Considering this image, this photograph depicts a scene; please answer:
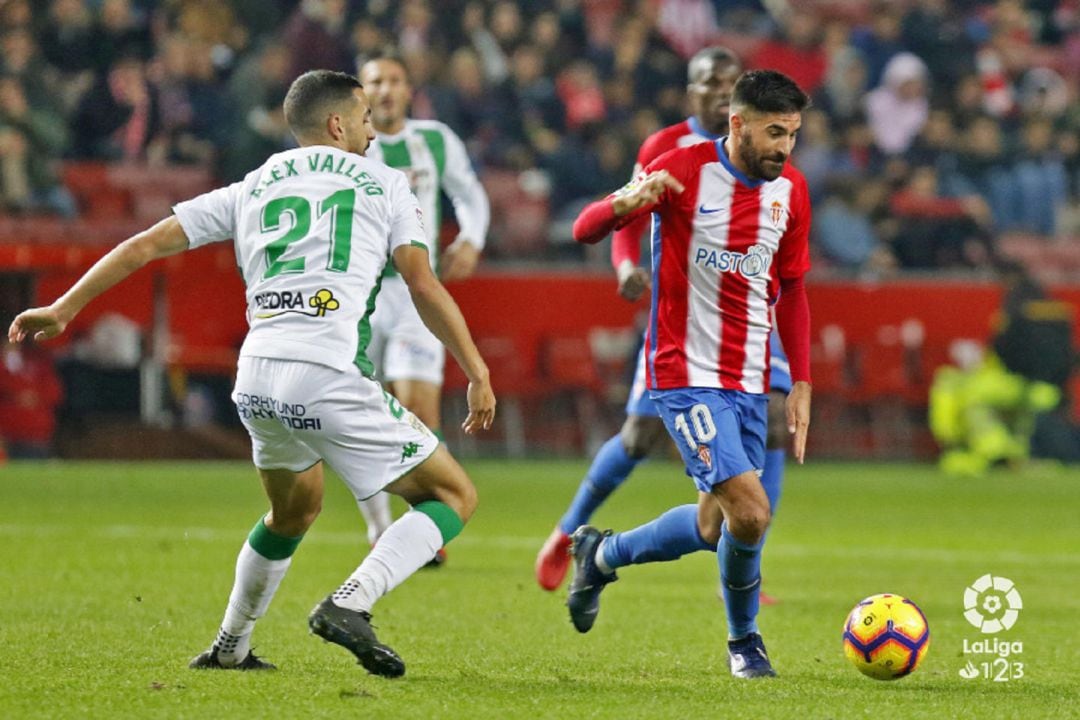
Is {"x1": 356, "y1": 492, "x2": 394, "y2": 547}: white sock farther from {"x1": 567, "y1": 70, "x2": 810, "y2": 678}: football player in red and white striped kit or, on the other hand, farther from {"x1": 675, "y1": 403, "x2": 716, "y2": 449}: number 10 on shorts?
{"x1": 675, "y1": 403, "x2": 716, "y2": 449}: number 10 on shorts

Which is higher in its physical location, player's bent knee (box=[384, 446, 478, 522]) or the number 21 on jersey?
the number 21 on jersey

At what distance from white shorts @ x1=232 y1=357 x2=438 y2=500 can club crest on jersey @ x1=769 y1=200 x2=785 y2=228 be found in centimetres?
158

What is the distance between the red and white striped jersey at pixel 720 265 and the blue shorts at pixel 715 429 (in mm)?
43

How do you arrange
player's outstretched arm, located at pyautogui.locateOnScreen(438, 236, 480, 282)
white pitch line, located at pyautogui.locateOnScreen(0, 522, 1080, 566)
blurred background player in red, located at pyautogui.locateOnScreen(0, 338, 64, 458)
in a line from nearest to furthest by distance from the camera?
player's outstretched arm, located at pyautogui.locateOnScreen(438, 236, 480, 282) → white pitch line, located at pyautogui.locateOnScreen(0, 522, 1080, 566) → blurred background player in red, located at pyautogui.locateOnScreen(0, 338, 64, 458)

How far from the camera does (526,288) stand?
57.3 ft

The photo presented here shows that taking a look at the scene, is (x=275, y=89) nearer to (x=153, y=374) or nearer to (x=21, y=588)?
(x=153, y=374)

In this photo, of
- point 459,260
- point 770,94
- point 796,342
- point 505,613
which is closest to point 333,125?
point 770,94

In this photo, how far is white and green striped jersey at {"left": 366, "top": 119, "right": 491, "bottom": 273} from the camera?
9.48 m


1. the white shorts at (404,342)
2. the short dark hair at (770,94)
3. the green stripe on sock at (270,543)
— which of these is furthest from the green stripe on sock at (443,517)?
the white shorts at (404,342)

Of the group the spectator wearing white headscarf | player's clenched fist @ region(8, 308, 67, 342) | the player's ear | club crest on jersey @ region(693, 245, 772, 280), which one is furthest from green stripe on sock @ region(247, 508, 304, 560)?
the spectator wearing white headscarf

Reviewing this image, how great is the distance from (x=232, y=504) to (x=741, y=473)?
6.95 metres

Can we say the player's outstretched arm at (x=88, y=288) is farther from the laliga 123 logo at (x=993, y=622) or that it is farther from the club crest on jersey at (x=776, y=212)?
the laliga 123 logo at (x=993, y=622)

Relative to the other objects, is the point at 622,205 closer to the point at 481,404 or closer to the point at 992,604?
the point at 481,404

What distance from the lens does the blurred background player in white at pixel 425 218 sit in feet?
30.6
